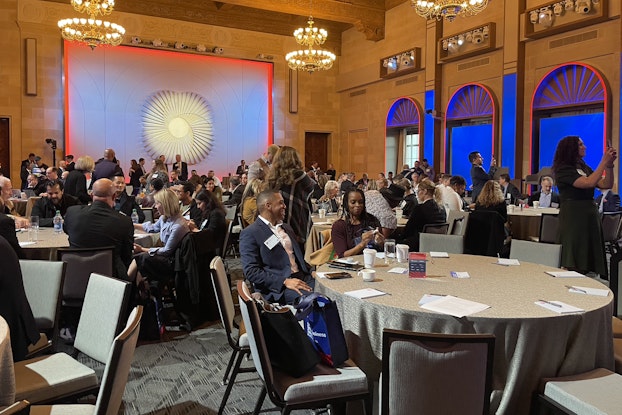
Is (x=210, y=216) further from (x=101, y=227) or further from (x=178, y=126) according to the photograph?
(x=178, y=126)

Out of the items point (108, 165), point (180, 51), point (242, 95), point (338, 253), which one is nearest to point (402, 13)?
point (242, 95)

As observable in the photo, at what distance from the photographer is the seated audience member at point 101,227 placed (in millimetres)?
3887

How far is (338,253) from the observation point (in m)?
4.10

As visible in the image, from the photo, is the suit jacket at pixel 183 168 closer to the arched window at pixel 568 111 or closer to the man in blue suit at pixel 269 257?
the arched window at pixel 568 111

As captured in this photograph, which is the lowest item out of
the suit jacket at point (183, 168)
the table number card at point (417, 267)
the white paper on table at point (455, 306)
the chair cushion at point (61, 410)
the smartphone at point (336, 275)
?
the chair cushion at point (61, 410)

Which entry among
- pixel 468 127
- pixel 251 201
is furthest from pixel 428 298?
pixel 468 127

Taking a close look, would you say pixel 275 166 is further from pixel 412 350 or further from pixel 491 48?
pixel 491 48

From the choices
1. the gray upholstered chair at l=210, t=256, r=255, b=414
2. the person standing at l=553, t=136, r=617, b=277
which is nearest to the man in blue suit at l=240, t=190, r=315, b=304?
the gray upholstered chair at l=210, t=256, r=255, b=414

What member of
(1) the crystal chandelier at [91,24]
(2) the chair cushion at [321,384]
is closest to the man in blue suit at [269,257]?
(2) the chair cushion at [321,384]

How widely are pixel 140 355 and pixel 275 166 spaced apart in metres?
1.92

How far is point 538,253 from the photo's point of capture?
3896 mm

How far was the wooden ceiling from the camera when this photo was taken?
571 inches

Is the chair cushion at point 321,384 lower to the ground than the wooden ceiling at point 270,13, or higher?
lower

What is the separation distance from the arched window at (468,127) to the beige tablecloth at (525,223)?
16.4 feet
